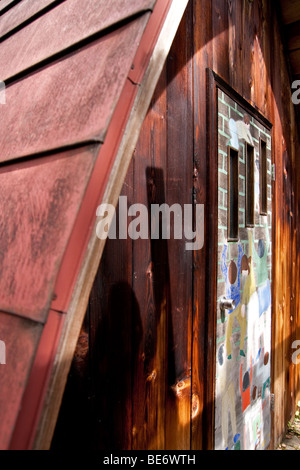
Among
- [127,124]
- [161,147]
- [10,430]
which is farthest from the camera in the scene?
[161,147]

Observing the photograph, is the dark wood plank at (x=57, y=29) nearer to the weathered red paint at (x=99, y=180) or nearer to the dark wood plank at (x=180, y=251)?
the weathered red paint at (x=99, y=180)

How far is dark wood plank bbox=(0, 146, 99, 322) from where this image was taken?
1.54 ft

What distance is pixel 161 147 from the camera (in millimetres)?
1407

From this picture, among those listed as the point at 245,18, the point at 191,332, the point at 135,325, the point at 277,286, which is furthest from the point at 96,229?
the point at 277,286

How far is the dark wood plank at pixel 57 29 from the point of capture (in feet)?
2.08

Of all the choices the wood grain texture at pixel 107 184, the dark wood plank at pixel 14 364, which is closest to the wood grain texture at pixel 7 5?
the wood grain texture at pixel 107 184

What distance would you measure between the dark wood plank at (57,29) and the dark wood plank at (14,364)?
57 cm

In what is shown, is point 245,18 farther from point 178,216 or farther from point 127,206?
point 127,206

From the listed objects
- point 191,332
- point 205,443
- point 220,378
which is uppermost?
point 191,332

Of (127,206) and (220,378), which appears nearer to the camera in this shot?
(127,206)

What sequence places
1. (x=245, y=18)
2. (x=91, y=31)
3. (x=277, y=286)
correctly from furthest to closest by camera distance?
1. (x=277, y=286)
2. (x=245, y=18)
3. (x=91, y=31)

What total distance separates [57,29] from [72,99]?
0.30m

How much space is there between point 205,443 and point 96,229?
158 centimetres

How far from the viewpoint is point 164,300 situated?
142cm
